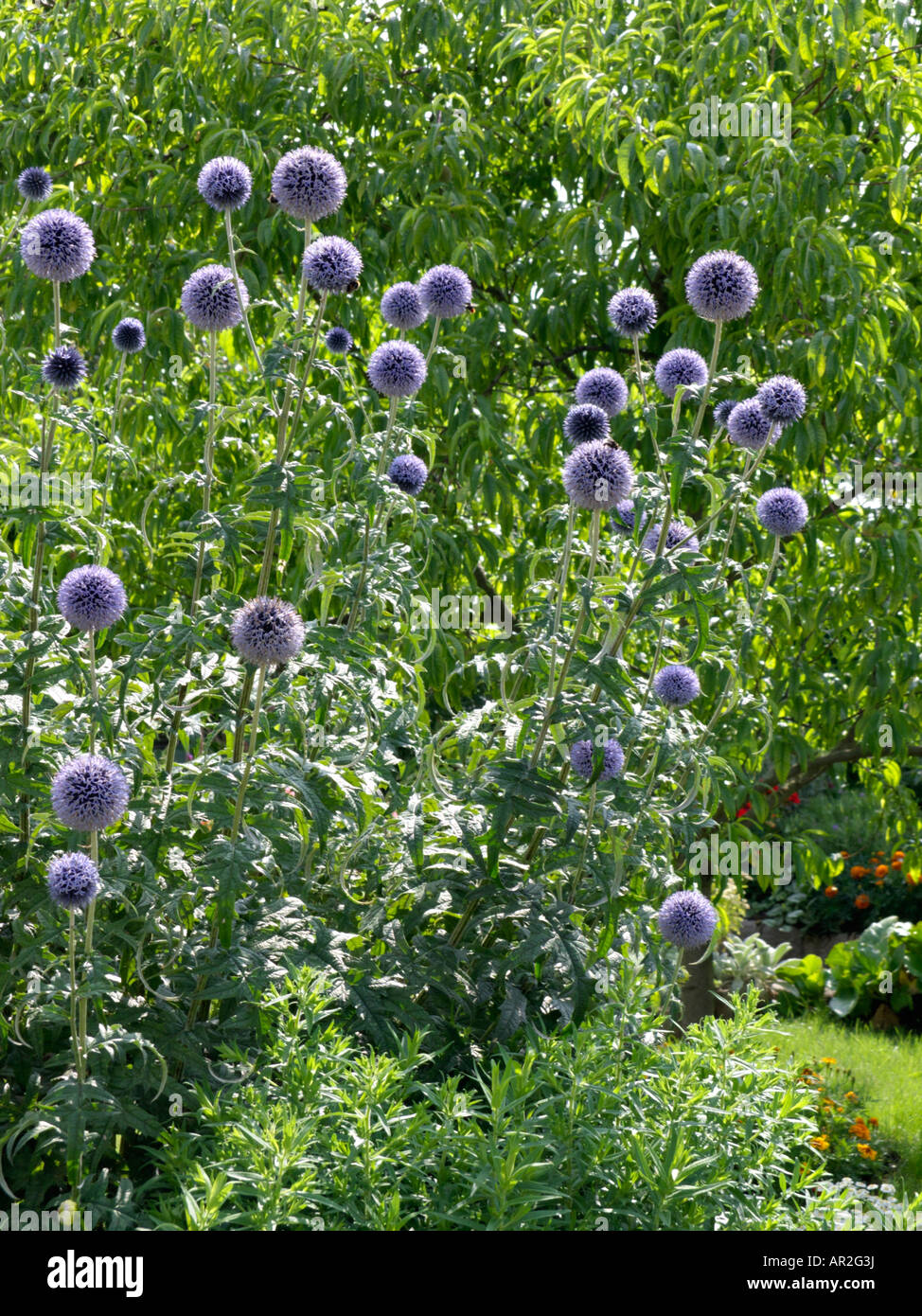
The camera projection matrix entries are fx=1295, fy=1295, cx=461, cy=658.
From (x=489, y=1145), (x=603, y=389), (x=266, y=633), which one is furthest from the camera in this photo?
(x=603, y=389)

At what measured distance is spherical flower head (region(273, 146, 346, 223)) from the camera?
3057 mm

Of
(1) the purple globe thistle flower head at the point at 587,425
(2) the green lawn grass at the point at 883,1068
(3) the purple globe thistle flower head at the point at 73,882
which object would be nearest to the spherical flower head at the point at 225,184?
(1) the purple globe thistle flower head at the point at 587,425

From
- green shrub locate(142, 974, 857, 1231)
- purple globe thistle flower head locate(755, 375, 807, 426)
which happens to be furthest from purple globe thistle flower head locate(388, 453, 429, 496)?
green shrub locate(142, 974, 857, 1231)

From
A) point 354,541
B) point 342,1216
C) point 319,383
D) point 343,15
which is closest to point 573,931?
point 342,1216

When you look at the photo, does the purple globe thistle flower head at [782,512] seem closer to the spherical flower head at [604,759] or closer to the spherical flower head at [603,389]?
the spherical flower head at [603,389]

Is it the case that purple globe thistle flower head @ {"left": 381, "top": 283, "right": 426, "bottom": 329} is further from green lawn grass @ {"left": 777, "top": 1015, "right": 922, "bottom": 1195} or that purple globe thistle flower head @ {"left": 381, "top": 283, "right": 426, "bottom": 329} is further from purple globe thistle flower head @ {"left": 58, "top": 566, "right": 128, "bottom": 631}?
green lawn grass @ {"left": 777, "top": 1015, "right": 922, "bottom": 1195}

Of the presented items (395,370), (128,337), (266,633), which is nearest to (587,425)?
(395,370)

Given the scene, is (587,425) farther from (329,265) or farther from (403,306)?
(329,265)

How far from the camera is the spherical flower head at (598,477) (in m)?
2.95

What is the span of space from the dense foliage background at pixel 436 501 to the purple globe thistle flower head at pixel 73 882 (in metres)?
0.14

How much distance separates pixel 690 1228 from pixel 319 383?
3387 millimetres

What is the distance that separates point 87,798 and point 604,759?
1183 mm

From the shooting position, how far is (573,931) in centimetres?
289

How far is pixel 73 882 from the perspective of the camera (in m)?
2.39
